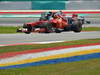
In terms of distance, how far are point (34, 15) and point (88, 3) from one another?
4.92 m

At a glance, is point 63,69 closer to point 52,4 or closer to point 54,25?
point 54,25

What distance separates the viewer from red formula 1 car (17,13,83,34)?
17.8m

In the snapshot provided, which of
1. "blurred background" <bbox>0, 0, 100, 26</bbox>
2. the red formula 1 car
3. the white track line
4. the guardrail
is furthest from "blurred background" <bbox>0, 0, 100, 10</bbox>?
the white track line

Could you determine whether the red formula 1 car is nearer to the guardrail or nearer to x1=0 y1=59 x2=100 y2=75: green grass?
x1=0 y1=59 x2=100 y2=75: green grass

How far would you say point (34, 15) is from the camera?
93.3 feet

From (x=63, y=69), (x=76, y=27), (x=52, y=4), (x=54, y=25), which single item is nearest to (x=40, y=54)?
(x=63, y=69)

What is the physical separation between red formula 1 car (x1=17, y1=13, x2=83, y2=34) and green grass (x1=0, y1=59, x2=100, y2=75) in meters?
8.92

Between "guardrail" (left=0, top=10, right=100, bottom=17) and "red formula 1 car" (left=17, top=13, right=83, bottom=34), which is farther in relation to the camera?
"guardrail" (left=0, top=10, right=100, bottom=17)

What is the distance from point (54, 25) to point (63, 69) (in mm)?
9696

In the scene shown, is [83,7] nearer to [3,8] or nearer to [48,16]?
[3,8]

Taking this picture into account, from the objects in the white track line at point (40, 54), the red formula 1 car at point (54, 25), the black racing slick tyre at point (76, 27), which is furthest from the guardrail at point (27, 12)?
the white track line at point (40, 54)

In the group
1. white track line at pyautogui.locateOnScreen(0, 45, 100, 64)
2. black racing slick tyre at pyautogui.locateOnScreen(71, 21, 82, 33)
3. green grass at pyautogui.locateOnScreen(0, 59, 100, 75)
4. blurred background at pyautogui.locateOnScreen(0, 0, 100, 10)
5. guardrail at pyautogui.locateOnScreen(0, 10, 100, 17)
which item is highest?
green grass at pyautogui.locateOnScreen(0, 59, 100, 75)

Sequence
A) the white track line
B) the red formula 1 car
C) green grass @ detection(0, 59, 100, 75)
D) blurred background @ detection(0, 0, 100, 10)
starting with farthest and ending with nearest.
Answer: blurred background @ detection(0, 0, 100, 10)
the red formula 1 car
the white track line
green grass @ detection(0, 59, 100, 75)

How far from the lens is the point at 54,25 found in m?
17.9
